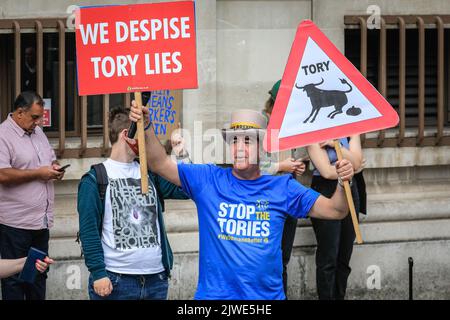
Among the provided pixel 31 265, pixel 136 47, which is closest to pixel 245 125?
pixel 136 47

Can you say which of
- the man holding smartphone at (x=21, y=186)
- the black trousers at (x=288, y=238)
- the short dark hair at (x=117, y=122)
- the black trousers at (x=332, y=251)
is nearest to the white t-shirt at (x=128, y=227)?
Result: the short dark hair at (x=117, y=122)

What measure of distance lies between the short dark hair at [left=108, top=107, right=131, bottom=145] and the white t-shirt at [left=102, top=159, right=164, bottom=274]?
0.60 ft

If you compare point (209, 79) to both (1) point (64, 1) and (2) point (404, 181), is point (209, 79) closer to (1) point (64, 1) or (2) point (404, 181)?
(1) point (64, 1)

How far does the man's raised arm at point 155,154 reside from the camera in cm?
491

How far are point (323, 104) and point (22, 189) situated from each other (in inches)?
115

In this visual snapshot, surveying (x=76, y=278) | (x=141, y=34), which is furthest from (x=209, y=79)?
(x=141, y=34)

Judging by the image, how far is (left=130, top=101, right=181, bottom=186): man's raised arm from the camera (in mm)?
4910

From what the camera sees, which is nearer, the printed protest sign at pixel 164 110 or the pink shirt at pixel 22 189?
the printed protest sign at pixel 164 110

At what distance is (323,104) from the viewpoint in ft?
17.0

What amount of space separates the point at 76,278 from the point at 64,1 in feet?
7.47

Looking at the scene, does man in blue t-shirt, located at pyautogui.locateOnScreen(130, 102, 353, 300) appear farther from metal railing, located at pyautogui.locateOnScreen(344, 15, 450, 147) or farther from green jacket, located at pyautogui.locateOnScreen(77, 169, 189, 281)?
metal railing, located at pyautogui.locateOnScreen(344, 15, 450, 147)

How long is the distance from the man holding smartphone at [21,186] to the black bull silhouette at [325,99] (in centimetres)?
262

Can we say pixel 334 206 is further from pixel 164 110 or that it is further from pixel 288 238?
pixel 288 238

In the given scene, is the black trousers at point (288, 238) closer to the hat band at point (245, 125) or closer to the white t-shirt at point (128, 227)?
the white t-shirt at point (128, 227)
